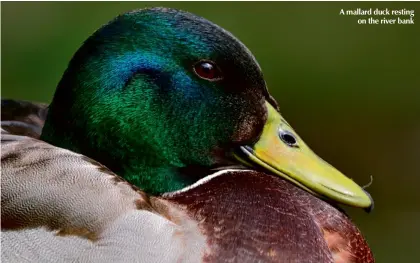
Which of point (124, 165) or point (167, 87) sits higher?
point (167, 87)

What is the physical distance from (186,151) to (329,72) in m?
2.77

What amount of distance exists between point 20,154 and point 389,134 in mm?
2668

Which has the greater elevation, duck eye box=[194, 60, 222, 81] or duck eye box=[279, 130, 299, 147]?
duck eye box=[194, 60, 222, 81]

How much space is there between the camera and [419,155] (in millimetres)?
4566

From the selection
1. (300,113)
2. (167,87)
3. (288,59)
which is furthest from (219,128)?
(288,59)

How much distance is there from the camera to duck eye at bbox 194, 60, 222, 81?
7.66 ft

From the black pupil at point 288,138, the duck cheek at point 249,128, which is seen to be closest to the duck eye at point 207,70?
the duck cheek at point 249,128

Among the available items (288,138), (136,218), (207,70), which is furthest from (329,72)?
(136,218)

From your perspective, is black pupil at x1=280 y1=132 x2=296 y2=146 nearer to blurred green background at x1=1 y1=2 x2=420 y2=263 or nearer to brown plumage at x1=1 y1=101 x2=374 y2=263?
brown plumage at x1=1 y1=101 x2=374 y2=263

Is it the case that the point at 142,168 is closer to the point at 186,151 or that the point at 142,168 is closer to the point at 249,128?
the point at 186,151

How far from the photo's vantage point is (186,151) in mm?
2355

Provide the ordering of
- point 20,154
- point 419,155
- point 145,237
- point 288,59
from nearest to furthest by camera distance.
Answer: point 145,237
point 20,154
point 419,155
point 288,59

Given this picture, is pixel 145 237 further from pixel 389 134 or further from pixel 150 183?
pixel 389 134

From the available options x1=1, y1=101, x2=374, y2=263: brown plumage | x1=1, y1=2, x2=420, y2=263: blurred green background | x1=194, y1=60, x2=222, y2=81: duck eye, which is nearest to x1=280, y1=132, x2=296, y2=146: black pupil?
x1=1, y1=101, x2=374, y2=263: brown plumage
